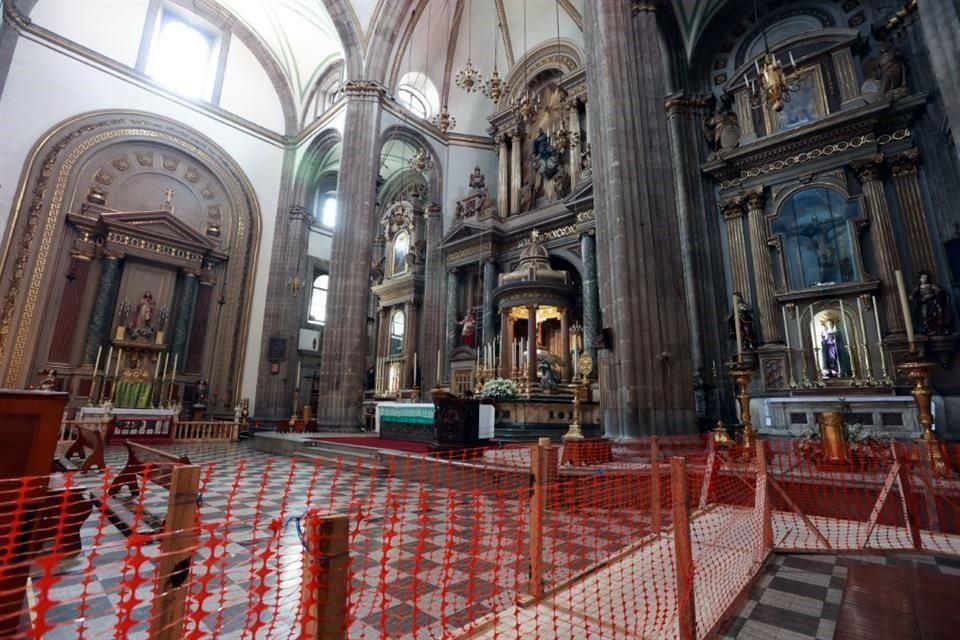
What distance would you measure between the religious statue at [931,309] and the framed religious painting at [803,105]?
4.59 metres

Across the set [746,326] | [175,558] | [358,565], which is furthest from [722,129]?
[175,558]

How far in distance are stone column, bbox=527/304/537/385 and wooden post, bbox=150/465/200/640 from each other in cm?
977

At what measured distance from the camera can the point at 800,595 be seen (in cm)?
249

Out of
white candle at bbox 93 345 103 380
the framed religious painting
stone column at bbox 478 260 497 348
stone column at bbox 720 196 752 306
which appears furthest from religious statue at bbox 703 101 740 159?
white candle at bbox 93 345 103 380

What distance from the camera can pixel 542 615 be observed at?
214cm

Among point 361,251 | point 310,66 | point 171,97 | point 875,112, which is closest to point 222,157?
point 171,97

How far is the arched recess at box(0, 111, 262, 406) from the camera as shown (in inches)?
437

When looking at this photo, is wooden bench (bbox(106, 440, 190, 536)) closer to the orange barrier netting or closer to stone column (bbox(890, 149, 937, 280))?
the orange barrier netting

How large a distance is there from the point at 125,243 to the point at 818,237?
18.3 metres

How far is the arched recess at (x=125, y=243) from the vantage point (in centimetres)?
1110

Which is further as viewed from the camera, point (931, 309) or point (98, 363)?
point (98, 363)

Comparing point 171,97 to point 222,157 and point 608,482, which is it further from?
point 608,482

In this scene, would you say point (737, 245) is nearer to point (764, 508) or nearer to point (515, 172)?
point (515, 172)

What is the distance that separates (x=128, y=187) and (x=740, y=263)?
57.3 ft
